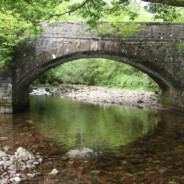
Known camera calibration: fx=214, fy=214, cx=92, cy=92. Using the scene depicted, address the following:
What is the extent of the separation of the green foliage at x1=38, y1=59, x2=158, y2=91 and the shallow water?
10776mm

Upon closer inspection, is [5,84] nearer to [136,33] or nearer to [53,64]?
[53,64]

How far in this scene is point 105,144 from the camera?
564 centimetres

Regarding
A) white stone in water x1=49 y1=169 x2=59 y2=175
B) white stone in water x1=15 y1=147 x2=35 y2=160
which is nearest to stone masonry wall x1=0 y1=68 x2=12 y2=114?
white stone in water x1=15 y1=147 x2=35 y2=160

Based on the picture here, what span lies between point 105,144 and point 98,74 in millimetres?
19489

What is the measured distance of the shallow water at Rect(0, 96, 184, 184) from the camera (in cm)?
387

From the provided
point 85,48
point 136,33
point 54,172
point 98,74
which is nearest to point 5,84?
point 85,48

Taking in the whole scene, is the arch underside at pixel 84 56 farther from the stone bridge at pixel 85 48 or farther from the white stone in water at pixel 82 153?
the white stone in water at pixel 82 153

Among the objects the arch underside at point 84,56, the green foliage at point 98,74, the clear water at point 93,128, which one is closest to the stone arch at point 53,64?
the arch underside at point 84,56

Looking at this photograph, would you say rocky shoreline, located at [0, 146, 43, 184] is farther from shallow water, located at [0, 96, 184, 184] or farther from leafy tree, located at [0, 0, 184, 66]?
leafy tree, located at [0, 0, 184, 66]

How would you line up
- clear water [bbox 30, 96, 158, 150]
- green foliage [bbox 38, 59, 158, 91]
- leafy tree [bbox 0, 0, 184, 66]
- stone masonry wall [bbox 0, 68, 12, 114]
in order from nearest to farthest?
leafy tree [bbox 0, 0, 184, 66] → clear water [bbox 30, 96, 158, 150] → stone masonry wall [bbox 0, 68, 12, 114] → green foliage [bbox 38, 59, 158, 91]

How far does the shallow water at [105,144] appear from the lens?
A: 3.87 metres

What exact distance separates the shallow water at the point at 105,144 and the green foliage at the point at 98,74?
35.4 feet

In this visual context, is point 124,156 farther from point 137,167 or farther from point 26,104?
point 26,104

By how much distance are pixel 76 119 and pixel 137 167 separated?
15.8 feet
